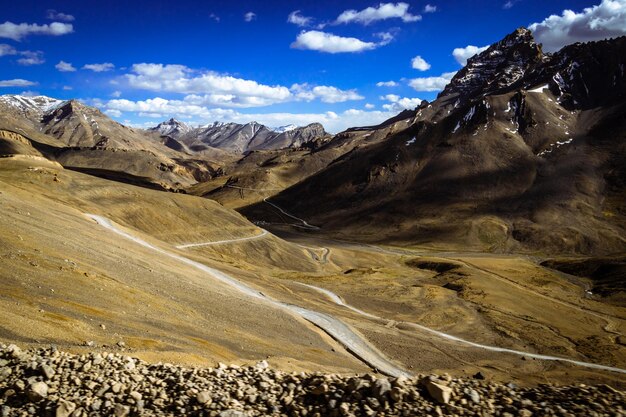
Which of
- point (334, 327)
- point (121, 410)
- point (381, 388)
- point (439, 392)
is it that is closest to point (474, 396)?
point (439, 392)

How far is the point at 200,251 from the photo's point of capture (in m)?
84.0

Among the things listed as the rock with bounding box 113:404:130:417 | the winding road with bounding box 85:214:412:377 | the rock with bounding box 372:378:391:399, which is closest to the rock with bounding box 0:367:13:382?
the rock with bounding box 113:404:130:417

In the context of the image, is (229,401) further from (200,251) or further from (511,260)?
(511,260)

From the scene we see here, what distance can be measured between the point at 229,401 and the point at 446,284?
84015 mm

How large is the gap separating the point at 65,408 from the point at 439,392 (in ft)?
34.8

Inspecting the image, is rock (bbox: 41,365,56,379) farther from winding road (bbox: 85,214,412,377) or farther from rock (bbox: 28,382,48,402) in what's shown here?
winding road (bbox: 85,214,412,377)

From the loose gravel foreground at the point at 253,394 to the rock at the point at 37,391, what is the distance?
0.03m

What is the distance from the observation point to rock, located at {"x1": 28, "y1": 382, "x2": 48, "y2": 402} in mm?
13023

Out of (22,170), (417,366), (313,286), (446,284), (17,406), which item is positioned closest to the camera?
(17,406)

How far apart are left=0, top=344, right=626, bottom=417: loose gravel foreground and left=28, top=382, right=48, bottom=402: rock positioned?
0.03 metres

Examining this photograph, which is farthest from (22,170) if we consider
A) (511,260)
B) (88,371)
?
(511,260)

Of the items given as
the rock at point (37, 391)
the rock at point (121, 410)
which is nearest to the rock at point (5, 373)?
the rock at point (37, 391)

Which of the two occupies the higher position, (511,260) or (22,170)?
(22,170)

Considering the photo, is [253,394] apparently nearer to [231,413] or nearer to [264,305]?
[231,413]
